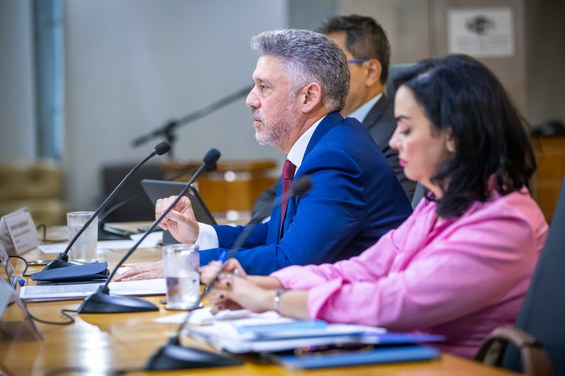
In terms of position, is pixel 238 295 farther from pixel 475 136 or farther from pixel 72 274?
pixel 72 274

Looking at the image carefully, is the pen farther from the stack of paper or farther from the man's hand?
the stack of paper

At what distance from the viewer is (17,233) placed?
2986 mm

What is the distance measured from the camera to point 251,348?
1.31m

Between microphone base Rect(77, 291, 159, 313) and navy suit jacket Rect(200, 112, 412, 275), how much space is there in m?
0.39

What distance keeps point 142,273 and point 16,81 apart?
5.81 metres

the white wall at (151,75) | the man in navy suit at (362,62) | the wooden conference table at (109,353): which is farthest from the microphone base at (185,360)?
the white wall at (151,75)

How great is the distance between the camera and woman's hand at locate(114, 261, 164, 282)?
2258 mm

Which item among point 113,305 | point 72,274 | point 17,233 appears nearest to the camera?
point 113,305

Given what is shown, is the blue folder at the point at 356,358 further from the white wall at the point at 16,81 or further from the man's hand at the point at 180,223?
the white wall at the point at 16,81

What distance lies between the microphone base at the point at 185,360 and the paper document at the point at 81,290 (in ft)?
2.39

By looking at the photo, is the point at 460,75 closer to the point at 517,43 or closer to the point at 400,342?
the point at 400,342

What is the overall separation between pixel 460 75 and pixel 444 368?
61cm

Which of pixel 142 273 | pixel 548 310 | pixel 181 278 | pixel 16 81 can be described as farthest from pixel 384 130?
pixel 16 81

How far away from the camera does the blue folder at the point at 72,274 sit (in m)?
2.22
